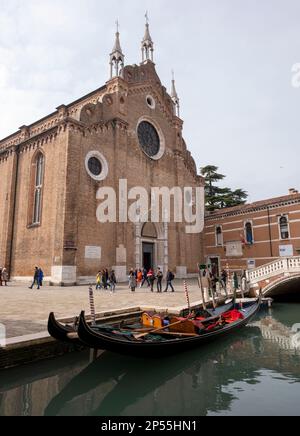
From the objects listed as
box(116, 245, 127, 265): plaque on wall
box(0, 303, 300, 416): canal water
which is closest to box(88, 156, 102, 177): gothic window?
box(116, 245, 127, 265): plaque on wall

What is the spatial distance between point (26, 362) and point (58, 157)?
14.6 meters

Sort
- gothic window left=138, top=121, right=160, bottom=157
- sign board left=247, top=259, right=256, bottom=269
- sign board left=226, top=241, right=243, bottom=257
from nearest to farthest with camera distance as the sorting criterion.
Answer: gothic window left=138, top=121, right=160, bottom=157 < sign board left=247, top=259, right=256, bottom=269 < sign board left=226, top=241, right=243, bottom=257

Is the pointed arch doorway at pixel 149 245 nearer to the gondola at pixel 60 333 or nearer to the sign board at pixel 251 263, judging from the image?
the sign board at pixel 251 263

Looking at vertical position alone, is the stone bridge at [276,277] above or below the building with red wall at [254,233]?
below

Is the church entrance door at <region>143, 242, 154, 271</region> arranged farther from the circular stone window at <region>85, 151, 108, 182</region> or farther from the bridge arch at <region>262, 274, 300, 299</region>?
the bridge arch at <region>262, 274, 300, 299</region>

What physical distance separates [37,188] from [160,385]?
17.3 m

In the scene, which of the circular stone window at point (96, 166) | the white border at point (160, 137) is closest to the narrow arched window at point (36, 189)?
the circular stone window at point (96, 166)

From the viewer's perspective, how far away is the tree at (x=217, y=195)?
3678 cm

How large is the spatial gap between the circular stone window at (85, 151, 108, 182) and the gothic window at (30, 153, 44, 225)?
3.48m

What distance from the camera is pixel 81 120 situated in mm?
18672

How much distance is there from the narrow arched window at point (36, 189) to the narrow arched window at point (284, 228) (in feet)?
57.2

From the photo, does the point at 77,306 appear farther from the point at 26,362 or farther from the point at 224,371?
the point at 224,371

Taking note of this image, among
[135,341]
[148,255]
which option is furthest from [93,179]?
[135,341]

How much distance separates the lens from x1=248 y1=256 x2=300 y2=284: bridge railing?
50.6 ft
